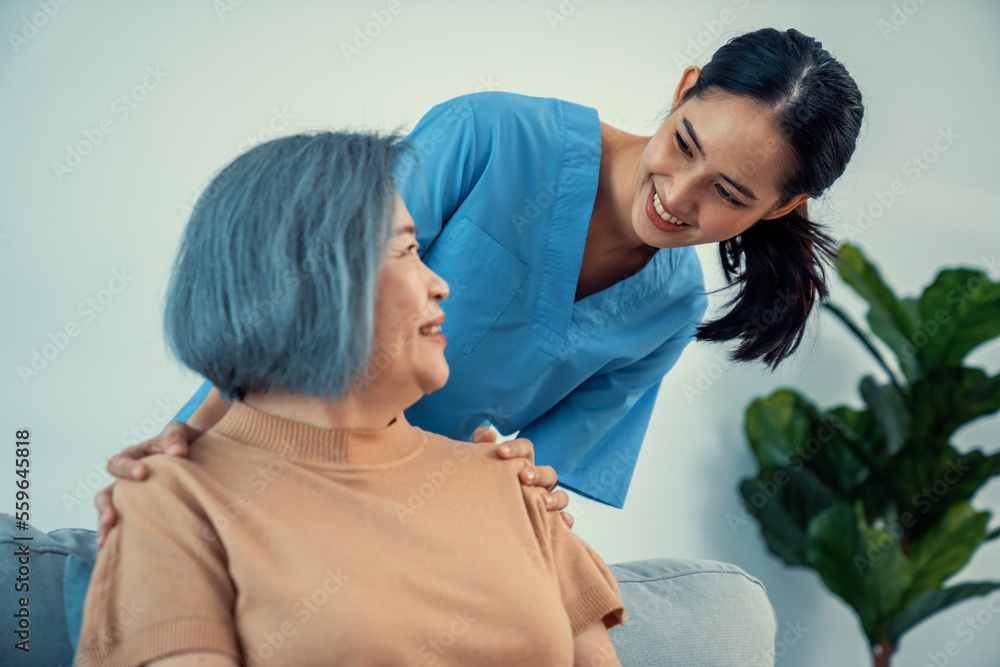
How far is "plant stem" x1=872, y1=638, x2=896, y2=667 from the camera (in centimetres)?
233

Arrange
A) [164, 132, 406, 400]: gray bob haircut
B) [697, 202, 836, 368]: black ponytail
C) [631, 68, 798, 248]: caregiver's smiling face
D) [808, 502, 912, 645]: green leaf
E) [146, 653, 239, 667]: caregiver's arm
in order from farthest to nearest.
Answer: [808, 502, 912, 645]: green leaf → [697, 202, 836, 368]: black ponytail → [631, 68, 798, 248]: caregiver's smiling face → [164, 132, 406, 400]: gray bob haircut → [146, 653, 239, 667]: caregiver's arm

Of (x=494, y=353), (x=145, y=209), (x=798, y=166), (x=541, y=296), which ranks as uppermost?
(x=798, y=166)

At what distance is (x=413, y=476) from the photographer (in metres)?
0.94

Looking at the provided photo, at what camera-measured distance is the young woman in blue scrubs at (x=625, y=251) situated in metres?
1.10

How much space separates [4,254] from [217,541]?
1.25 m

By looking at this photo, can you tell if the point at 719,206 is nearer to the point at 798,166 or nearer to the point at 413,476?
the point at 798,166

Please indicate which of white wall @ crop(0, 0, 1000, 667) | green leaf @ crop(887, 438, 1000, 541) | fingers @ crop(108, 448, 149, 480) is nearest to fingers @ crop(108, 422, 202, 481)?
fingers @ crop(108, 448, 149, 480)

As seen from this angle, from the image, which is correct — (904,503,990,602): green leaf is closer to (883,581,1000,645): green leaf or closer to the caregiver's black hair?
(883,581,1000,645): green leaf

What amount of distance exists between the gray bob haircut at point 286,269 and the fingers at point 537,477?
11.5 inches

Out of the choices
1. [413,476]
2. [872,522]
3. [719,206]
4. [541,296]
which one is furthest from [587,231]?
[872,522]

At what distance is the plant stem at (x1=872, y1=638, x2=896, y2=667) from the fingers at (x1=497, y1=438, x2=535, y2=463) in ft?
6.07

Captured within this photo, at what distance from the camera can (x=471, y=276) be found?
126 cm

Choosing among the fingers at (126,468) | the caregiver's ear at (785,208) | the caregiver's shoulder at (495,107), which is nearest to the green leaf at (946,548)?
the caregiver's ear at (785,208)

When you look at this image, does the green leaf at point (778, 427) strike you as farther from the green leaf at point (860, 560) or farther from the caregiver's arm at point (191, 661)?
the caregiver's arm at point (191, 661)
